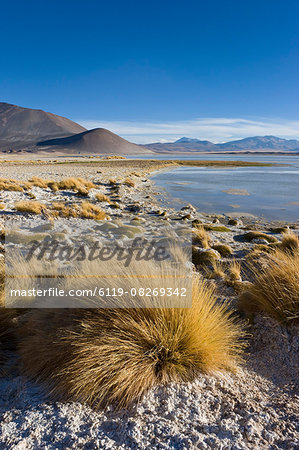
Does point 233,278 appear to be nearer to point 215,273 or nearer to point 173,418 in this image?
point 215,273

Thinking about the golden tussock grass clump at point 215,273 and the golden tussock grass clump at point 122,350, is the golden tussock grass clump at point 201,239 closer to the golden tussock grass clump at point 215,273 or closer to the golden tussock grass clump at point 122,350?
the golden tussock grass clump at point 215,273

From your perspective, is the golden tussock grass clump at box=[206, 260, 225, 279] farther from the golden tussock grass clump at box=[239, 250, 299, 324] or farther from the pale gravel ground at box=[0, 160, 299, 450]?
the pale gravel ground at box=[0, 160, 299, 450]

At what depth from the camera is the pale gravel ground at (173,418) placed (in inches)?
71.9

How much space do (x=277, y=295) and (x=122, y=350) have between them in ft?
6.25

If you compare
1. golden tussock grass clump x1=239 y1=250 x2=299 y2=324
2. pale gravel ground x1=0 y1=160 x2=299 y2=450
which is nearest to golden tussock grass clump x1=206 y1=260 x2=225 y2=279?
golden tussock grass clump x1=239 y1=250 x2=299 y2=324

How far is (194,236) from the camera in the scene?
24.5ft

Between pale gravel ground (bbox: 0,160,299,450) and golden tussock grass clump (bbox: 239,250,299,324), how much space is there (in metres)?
0.72

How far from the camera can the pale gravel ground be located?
1825mm

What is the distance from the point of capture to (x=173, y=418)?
1.99 meters

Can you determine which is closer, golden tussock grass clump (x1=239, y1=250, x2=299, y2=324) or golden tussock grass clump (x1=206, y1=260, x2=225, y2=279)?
golden tussock grass clump (x1=239, y1=250, x2=299, y2=324)

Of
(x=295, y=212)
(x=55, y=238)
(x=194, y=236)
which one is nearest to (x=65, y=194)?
(x=55, y=238)

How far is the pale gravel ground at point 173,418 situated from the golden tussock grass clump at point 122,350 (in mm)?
99

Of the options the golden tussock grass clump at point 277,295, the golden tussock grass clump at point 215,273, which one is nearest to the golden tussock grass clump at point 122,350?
the golden tussock grass clump at point 277,295

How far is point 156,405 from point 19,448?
35.9 inches
